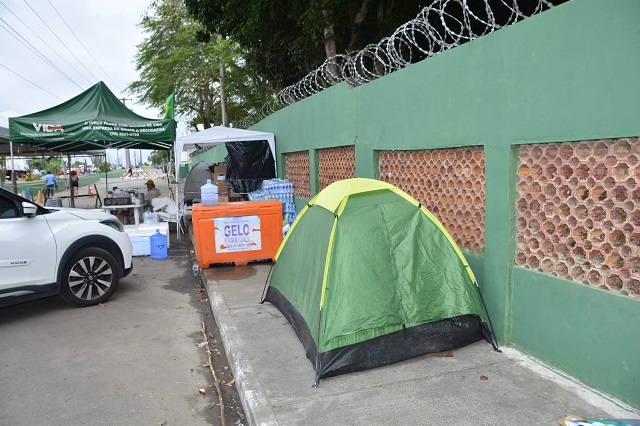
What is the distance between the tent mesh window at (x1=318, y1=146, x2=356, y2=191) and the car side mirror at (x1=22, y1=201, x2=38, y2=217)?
4.31 meters

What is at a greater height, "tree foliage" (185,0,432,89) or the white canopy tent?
"tree foliage" (185,0,432,89)

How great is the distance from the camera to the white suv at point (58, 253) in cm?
571

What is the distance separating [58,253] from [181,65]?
77.8 feet

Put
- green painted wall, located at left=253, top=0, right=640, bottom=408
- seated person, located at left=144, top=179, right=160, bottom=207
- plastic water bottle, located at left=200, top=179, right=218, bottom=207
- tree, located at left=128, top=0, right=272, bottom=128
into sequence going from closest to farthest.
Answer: green painted wall, located at left=253, top=0, right=640, bottom=408 < plastic water bottle, located at left=200, top=179, right=218, bottom=207 < seated person, located at left=144, top=179, right=160, bottom=207 < tree, located at left=128, top=0, right=272, bottom=128

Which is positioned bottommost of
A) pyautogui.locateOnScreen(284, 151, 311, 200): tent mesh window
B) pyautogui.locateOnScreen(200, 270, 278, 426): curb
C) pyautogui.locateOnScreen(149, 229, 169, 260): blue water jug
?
pyautogui.locateOnScreen(200, 270, 278, 426): curb

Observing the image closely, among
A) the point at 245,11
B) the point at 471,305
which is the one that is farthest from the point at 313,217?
the point at 245,11

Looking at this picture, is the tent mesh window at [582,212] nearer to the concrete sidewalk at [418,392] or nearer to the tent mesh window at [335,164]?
the concrete sidewalk at [418,392]

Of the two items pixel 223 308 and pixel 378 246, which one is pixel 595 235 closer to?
pixel 378 246

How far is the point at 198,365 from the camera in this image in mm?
4793

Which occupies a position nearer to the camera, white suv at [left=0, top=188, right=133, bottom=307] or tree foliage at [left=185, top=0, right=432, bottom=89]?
white suv at [left=0, top=188, right=133, bottom=307]

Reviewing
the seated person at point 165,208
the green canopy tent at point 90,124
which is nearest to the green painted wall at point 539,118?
the green canopy tent at point 90,124

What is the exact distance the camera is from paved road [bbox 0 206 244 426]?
3877 mm

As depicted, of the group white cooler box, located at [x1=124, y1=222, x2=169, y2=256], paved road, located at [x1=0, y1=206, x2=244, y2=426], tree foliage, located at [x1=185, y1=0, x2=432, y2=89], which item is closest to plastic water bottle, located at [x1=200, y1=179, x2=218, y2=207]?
paved road, located at [x1=0, y1=206, x2=244, y2=426]

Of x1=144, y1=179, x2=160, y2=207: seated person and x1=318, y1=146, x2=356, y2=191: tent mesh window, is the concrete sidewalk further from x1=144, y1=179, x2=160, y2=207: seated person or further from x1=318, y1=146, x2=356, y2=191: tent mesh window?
x1=144, y1=179, x2=160, y2=207: seated person
